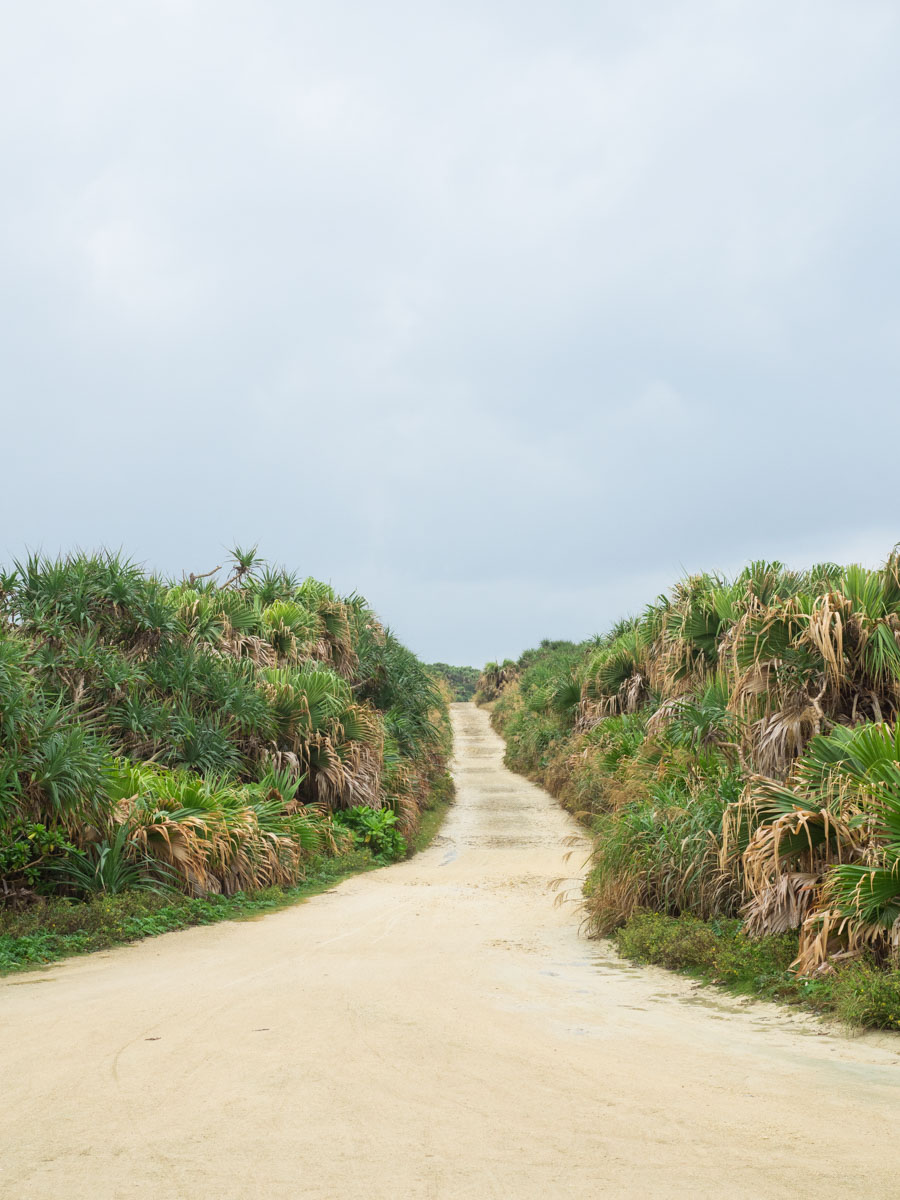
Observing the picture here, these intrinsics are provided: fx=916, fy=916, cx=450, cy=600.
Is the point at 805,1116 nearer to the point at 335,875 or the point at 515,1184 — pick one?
the point at 515,1184

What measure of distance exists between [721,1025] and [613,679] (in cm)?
1514

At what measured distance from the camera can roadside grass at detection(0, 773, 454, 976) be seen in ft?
26.8

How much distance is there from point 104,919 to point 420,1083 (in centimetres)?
553

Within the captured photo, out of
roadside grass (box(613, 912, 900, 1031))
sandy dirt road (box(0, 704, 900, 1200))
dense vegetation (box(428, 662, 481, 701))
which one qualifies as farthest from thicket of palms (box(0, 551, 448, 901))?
dense vegetation (box(428, 662, 481, 701))

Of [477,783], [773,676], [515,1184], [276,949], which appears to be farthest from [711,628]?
[477,783]

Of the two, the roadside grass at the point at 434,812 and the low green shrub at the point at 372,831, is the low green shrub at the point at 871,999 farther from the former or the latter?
the roadside grass at the point at 434,812

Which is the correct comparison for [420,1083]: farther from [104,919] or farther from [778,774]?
[104,919]

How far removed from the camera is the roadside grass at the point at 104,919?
8164 mm

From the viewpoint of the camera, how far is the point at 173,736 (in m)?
13.2

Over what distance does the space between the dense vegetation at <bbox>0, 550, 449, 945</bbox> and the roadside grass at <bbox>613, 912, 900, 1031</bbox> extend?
513 cm

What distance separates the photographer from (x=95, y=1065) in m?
4.88

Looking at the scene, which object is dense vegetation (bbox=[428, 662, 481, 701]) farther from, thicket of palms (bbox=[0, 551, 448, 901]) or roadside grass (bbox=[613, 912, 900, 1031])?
roadside grass (bbox=[613, 912, 900, 1031])

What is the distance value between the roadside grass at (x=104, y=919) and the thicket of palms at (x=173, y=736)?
287 millimetres

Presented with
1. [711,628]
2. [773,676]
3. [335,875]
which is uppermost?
[711,628]
